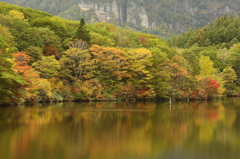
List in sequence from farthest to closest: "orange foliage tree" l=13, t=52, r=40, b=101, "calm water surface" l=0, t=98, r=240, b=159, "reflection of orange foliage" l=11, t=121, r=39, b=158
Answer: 1. "orange foliage tree" l=13, t=52, r=40, b=101
2. "calm water surface" l=0, t=98, r=240, b=159
3. "reflection of orange foliage" l=11, t=121, r=39, b=158

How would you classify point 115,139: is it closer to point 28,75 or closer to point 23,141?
point 23,141

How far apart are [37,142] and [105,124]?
792cm

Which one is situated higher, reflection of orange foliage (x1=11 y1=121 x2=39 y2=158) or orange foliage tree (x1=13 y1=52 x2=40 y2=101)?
orange foliage tree (x1=13 y1=52 x2=40 y2=101)

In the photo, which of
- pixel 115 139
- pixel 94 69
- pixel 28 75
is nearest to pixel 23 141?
pixel 115 139

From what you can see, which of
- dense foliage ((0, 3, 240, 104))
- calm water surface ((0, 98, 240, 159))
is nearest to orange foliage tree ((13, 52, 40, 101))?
dense foliage ((0, 3, 240, 104))

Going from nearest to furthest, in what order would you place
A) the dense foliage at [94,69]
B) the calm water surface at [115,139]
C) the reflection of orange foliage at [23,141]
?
the reflection of orange foliage at [23,141], the calm water surface at [115,139], the dense foliage at [94,69]

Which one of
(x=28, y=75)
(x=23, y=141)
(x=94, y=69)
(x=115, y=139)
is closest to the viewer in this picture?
(x=23, y=141)

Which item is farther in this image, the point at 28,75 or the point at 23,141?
the point at 28,75

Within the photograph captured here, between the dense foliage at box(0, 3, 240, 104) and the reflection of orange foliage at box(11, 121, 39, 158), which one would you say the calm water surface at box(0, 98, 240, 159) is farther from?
the dense foliage at box(0, 3, 240, 104)

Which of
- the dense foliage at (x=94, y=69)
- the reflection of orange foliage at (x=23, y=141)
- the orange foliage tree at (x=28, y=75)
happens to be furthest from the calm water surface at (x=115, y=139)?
the dense foliage at (x=94, y=69)

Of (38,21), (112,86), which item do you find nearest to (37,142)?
(112,86)

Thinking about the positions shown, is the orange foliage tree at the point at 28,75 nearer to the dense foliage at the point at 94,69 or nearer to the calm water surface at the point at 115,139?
the dense foliage at the point at 94,69

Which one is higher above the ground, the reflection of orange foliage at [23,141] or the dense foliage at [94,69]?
the dense foliage at [94,69]

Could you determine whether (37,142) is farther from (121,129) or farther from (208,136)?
(208,136)
